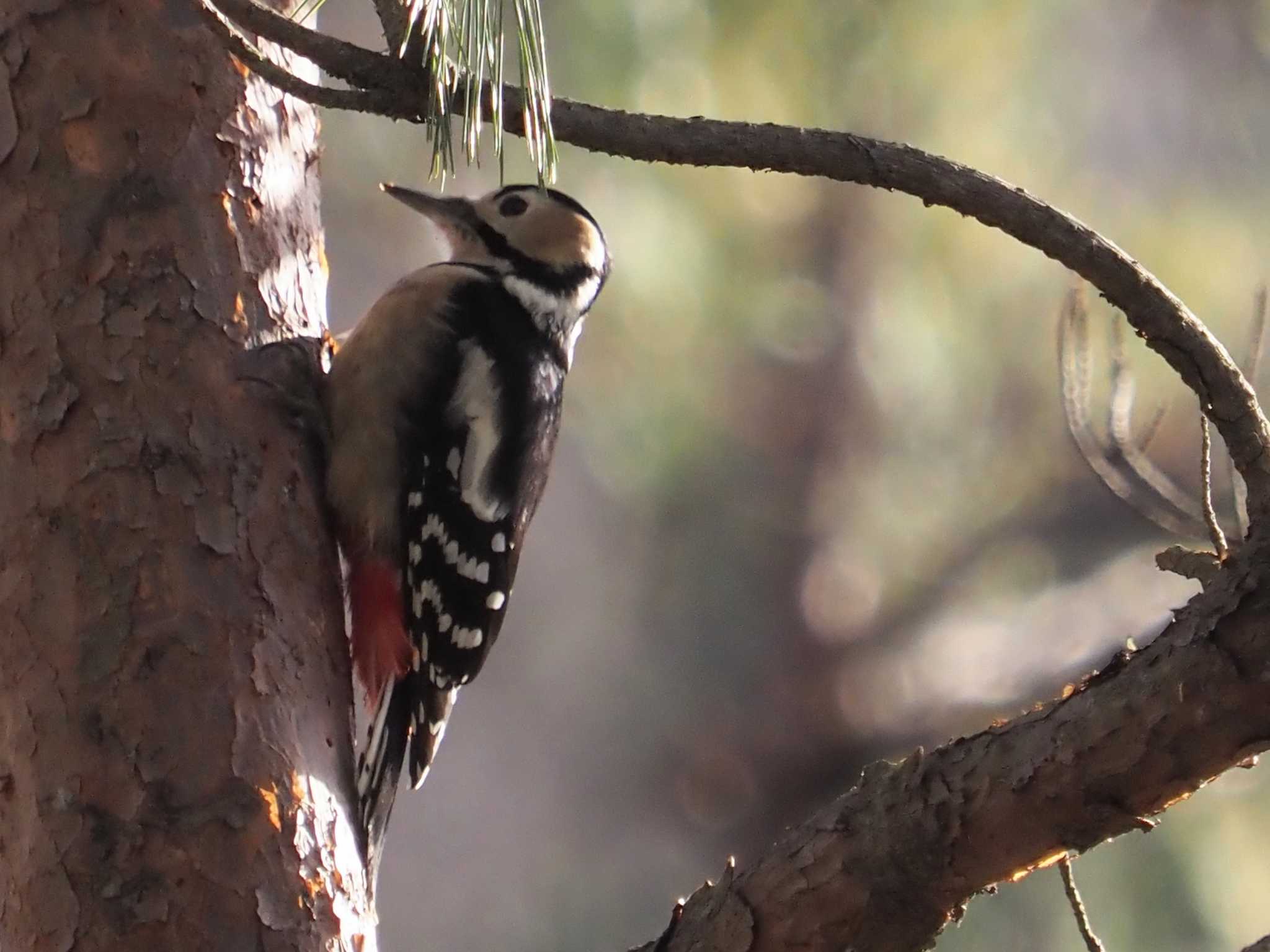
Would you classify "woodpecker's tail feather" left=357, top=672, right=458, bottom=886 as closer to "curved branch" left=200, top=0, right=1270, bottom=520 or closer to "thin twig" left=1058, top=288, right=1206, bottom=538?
"curved branch" left=200, top=0, right=1270, bottom=520

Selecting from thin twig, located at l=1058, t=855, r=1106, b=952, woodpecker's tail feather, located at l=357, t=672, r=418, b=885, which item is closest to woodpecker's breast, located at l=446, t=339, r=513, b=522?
woodpecker's tail feather, located at l=357, t=672, r=418, b=885

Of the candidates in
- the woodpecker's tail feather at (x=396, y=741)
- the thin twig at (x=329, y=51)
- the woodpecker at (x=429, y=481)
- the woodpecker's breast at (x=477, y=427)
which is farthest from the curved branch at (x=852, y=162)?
the woodpecker's tail feather at (x=396, y=741)

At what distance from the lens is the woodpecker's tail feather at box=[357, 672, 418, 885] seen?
168 centimetres

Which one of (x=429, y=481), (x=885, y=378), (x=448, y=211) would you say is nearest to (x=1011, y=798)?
(x=429, y=481)

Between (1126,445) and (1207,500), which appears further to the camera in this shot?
(1126,445)

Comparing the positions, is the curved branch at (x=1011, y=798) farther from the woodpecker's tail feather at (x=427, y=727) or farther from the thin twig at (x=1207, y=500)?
the woodpecker's tail feather at (x=427, y=727)

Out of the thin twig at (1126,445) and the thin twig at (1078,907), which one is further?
the thin twig at (1126,445)

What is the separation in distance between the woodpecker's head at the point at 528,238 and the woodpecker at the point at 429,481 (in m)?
0.07

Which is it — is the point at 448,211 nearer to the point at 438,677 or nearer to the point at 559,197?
the point at 559,197

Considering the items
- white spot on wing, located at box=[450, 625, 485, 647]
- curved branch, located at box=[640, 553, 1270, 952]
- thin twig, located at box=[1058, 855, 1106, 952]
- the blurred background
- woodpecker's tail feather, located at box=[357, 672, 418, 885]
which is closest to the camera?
curved branch, located at box=[640, 553, 1270, 952]

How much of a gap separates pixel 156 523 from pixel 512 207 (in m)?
0.96

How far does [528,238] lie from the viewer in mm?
2229

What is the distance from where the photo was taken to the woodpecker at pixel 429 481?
5.96ft

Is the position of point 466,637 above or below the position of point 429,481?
below
